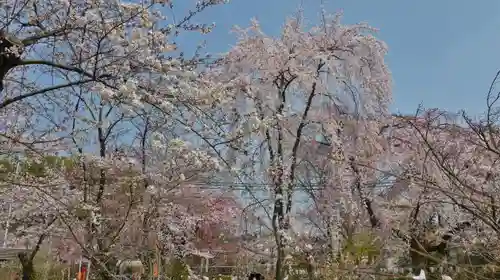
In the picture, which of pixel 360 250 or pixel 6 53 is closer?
pixel 6 53

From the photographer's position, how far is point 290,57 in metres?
7.89

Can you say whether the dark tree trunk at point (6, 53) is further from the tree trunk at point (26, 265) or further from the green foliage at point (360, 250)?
the tree trunk at point (26, 265)

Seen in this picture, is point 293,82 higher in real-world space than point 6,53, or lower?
higher

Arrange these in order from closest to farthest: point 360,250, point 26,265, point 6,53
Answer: point 6,53
point 360,250
point 26,265

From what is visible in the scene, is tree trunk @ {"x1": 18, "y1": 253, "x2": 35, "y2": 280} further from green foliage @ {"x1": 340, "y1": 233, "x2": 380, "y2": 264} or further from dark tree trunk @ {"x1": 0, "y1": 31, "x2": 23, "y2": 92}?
dark tree trunk @ {"x1": 0, "y1": 31, "x2": 23, "y2": 92}

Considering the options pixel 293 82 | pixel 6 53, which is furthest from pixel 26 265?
pixel 6 53

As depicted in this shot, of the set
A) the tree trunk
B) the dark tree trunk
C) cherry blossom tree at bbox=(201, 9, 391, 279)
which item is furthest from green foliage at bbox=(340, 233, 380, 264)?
the tree trunk

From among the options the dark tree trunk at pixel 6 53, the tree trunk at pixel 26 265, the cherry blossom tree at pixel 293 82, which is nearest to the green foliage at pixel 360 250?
the cherry blossom tree at pixel 293 82

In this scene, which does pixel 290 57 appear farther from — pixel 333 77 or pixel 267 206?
pixel 267 206

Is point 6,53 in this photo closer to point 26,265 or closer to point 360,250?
point 360,250

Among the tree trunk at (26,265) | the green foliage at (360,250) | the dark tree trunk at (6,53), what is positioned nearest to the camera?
the dark tree trunk at (6,53)

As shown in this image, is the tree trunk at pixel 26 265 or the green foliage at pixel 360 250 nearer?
the green foliage at pixel 360 250

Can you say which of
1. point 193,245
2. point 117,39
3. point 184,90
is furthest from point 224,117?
point 193,245

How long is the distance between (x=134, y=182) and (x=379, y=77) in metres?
4.88
